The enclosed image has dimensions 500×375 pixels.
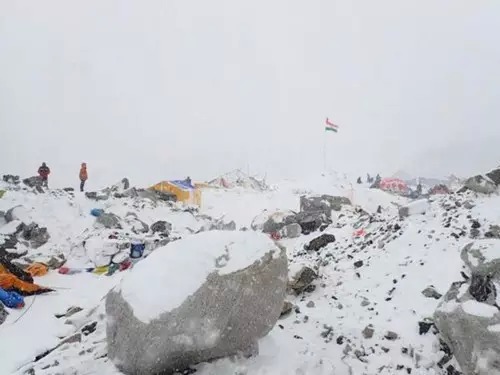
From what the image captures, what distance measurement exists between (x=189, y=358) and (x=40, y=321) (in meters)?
5.56

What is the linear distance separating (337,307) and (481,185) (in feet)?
22.2

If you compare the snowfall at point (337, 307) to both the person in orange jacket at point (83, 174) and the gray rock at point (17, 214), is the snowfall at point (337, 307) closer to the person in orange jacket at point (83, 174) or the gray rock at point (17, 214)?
the gray rock at point (17, 214)

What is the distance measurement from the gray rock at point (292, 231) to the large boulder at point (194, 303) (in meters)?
10.8

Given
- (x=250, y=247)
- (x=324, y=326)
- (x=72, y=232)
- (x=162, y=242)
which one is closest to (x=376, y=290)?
(x=324, y=326)

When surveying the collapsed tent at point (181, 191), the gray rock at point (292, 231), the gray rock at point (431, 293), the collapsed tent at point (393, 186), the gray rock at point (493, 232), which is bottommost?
the collapsed tent at point (393, 186)

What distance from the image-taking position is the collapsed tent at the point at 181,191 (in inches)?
1265

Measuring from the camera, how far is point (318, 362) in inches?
256

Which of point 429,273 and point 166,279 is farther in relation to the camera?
point 429,273

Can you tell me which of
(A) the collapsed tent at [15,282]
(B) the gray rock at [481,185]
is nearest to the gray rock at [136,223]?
(A) the collapsed tent at [15,282]

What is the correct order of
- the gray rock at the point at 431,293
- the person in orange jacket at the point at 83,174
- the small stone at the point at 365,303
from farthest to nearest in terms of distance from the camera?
1. the person in orange jacket at the point at 83,174
2. the small stone at the point at 365,303
3. the gray rock at the point at 431,293

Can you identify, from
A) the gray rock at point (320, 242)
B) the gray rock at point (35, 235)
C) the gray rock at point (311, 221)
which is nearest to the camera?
the gray rock at point (320, 242)

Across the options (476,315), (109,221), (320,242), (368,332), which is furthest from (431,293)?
(109,221)

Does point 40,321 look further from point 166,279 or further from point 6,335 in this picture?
point 166,279

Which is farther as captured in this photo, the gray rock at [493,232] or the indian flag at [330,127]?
the indian flag at [330,127]
